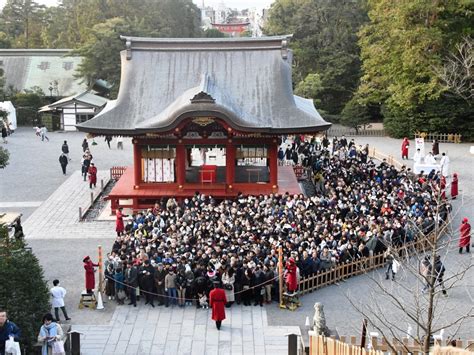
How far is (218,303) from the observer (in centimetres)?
1583

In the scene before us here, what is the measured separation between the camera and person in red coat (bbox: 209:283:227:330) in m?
15.8

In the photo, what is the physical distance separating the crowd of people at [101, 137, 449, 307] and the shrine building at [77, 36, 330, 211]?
5.87ft

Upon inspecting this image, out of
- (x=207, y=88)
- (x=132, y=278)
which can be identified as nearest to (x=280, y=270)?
(x=132, y=278)

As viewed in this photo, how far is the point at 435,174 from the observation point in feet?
92.9

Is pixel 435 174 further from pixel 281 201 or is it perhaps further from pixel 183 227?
pixel 183 227

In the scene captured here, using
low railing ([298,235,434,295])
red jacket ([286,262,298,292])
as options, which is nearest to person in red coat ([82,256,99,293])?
red jacket ([286,262,298,292])

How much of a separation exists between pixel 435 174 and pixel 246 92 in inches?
352

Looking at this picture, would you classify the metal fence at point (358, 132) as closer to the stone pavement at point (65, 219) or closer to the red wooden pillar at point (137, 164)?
the stone pavement at point (65, 219)

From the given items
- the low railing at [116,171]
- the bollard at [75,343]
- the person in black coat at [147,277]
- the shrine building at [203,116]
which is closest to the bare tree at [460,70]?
the shrine building at [203,116]

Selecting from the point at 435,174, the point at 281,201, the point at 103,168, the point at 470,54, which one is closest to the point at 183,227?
the point at 281,201

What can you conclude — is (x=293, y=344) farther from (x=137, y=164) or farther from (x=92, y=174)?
(x=92, y=174)

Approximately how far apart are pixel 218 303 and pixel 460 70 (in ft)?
99.0

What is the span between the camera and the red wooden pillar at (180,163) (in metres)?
26.8

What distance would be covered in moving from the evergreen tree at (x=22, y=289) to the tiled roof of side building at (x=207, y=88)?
37.7ft
